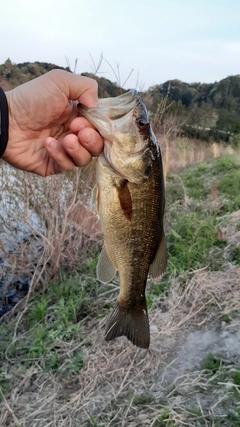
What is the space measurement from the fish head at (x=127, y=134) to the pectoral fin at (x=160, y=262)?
0.41m

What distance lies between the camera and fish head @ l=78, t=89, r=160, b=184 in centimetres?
193

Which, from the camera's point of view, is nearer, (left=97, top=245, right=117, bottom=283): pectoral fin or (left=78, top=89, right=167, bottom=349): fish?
(left=78, top=89, right=167, bottom=349): fish

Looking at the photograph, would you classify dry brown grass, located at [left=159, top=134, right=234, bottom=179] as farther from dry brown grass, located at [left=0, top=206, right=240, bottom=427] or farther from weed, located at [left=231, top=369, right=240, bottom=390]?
weed, located at [left=231, top=369, right=240, bottom=390]

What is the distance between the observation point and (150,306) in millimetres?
4281

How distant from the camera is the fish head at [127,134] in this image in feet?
6.32

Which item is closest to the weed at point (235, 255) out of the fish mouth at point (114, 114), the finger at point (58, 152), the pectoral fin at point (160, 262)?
the pectoral fin at point (160, 262)

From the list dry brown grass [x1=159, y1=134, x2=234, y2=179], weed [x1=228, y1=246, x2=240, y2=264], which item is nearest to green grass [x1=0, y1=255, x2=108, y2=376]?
weed [x1=228, y1=246, x2=240, y2=264]

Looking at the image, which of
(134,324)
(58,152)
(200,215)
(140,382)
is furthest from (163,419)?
(200,215)

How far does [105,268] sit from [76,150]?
64cm

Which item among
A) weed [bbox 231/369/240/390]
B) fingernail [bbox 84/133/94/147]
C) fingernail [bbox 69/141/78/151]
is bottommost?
weed [bbox 231/369/240/390]

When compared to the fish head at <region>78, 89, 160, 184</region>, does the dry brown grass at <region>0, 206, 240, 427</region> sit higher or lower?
lower

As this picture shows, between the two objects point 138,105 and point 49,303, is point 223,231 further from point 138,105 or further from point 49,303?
point 138,105

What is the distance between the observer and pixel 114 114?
6.35 feet

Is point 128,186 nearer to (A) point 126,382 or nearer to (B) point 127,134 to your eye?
(B) point 127,134
